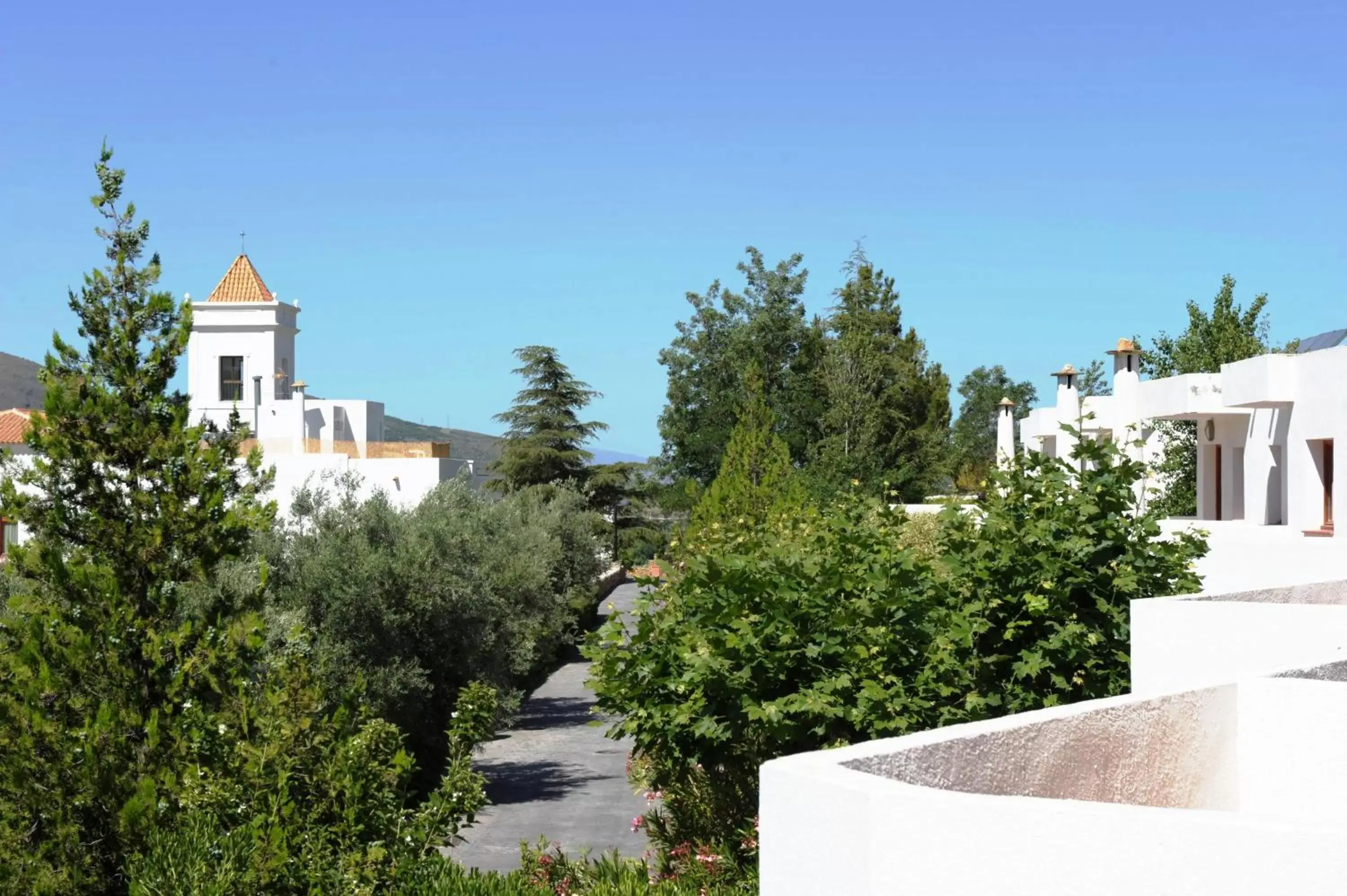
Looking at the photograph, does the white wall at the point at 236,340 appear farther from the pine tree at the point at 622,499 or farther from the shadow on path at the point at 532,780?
the shadow on path at the point at 532,780

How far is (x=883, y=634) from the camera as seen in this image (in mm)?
8828

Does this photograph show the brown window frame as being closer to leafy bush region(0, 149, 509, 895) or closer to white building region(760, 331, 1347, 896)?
leafy bush region(0, 149, 509, 895)

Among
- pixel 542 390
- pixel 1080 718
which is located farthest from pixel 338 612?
pixel 542 390

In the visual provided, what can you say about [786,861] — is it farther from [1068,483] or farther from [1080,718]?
[1068,483]

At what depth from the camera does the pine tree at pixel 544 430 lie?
63.3 m

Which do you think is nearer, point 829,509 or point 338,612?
point 829,509

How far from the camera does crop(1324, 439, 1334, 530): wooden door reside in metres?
25.0

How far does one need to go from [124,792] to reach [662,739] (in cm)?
364

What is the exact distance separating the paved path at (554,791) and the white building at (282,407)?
296 inches

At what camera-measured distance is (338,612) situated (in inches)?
966

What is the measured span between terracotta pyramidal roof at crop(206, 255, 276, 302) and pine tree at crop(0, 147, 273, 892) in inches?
1946

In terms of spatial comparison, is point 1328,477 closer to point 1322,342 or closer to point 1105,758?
point 1322,342

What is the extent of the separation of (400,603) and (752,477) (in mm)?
9892

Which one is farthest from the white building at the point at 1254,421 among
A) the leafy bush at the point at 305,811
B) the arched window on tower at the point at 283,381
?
the arched window on tower at the point at 283,381
